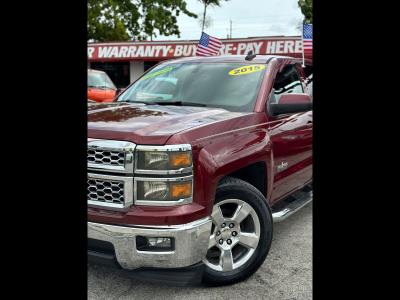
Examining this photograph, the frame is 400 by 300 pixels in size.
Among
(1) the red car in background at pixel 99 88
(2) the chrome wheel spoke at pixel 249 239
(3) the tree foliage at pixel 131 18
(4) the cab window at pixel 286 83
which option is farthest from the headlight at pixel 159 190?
(3) the tree foliage at pixel 131 18

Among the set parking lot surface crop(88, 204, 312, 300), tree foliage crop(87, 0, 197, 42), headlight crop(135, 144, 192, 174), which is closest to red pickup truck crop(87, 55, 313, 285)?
headlight crop(135, 144, 192, 174)

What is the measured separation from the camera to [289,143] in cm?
395

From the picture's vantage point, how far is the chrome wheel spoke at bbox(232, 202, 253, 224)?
3.04 meters

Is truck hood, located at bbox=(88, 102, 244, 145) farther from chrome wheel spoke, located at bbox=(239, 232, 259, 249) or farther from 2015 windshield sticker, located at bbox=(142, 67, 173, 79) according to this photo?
chrome wheel spoke, located at bbox=(239, 232, 259, 249)

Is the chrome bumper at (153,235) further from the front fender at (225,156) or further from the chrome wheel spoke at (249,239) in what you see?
the chrome wheel spoke at (249,239)

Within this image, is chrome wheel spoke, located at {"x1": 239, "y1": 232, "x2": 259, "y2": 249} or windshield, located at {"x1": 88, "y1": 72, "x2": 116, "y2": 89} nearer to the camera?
chrome wheel spoke, located at {"x1": 239, "y1": 232, "x2": 259, "y2": 249}

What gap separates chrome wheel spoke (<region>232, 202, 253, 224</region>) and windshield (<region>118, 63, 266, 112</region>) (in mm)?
907

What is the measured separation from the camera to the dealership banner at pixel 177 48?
1948 centimetres

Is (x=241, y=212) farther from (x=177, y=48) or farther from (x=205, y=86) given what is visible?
(x=177, y=48)

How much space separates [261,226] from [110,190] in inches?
46.5

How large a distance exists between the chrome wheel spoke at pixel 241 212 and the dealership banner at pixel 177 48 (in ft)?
52.8

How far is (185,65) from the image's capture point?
431 centimetres
